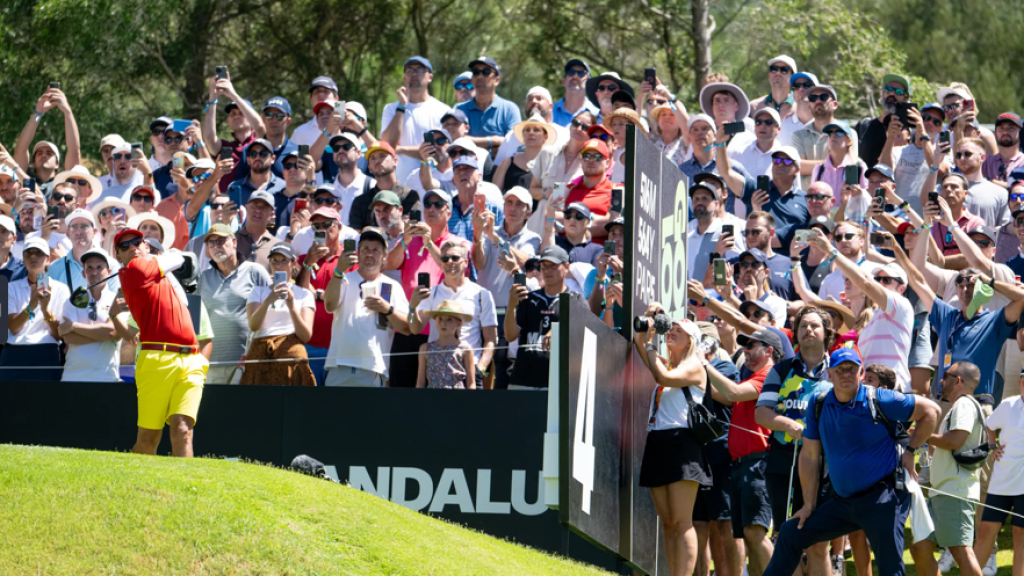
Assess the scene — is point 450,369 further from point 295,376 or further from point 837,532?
point 837,532

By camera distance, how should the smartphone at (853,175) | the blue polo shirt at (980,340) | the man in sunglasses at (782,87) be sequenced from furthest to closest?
the man in sunglasses at (782,87) → the smartphone at (853,175) → the blue polo shirt at (980,340)

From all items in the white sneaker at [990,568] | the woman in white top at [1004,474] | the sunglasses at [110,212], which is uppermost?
the sunglasses at [110,212]

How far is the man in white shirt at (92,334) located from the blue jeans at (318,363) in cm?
173

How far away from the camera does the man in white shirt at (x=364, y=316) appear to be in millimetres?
11383

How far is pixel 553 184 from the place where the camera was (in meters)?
12.9

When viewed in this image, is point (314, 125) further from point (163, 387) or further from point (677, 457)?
point (677, 457)

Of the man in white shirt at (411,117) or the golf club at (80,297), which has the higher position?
the man in white shirt at (411,117)

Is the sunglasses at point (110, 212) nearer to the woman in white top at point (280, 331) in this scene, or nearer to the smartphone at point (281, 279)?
the woman in white top at point (280, 331)

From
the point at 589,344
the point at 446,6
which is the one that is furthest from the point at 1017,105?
the point at 589,344

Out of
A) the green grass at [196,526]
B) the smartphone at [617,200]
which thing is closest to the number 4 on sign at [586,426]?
the green grass at [196,526]

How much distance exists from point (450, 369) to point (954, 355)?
417 cm

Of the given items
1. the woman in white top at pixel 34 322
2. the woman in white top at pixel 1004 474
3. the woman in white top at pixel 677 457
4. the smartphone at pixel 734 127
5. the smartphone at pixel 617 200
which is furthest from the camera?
the smartphone at pixel 734 127

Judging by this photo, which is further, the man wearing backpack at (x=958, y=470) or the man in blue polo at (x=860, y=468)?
the man wearing backpack at (x=958, y=470)

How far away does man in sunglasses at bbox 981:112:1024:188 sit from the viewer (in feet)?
44.4
